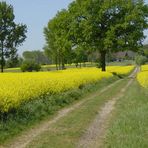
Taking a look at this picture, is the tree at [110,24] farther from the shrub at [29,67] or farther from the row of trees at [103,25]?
the shrub at [29,67]

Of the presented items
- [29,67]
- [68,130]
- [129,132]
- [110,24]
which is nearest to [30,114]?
[68,130]

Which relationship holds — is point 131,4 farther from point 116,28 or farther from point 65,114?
point 65,114

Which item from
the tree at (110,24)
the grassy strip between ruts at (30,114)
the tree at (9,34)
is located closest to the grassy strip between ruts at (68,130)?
the grassy strip between ruts at (30,114)

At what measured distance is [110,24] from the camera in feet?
188

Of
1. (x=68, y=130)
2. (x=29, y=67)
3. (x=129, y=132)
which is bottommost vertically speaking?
(x=68, y=130)

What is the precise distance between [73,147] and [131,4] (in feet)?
154

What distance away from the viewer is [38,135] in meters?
13.3

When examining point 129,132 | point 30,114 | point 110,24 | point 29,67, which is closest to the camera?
point 129,132

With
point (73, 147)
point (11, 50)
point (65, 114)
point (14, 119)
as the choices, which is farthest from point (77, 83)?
point (11, 50)

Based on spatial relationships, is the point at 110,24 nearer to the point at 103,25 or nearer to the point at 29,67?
the point at 103,25

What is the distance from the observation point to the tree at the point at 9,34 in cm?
7100

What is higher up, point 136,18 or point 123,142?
point 136,18

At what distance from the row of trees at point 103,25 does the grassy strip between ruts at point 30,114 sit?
1297 inches

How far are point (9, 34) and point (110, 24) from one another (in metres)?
20.1
